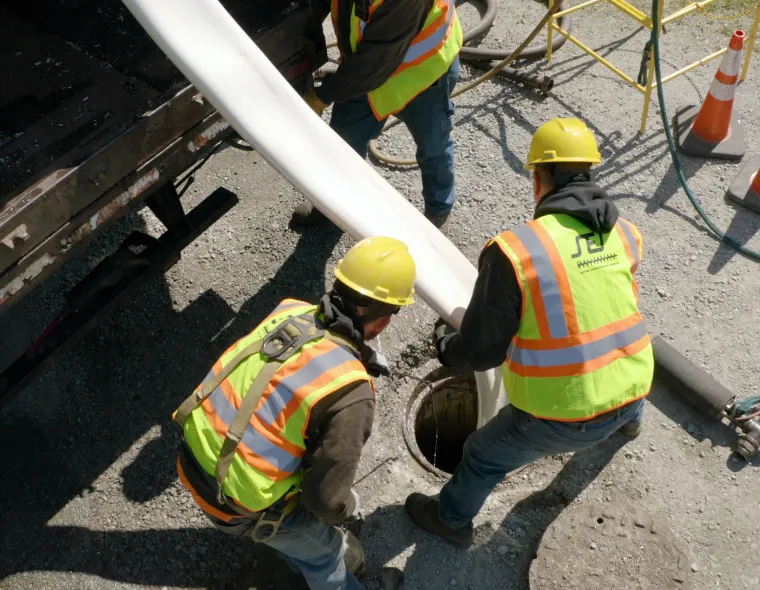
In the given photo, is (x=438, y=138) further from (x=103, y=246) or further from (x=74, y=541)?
(x=74, y=541)

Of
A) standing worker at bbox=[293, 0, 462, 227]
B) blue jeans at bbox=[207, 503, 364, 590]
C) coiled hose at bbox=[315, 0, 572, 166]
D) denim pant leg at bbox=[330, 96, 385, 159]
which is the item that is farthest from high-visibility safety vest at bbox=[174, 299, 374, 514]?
coiled hose at bbox=[315, 0, 572, 166]

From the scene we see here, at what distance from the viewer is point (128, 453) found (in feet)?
12.1

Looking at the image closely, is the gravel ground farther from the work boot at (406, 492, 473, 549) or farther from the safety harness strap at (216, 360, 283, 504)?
the safety harness strap at (216, 360, 283, 504)

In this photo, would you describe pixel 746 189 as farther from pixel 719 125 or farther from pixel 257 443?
pixel 257 443

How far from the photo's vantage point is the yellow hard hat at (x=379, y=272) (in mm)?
2355

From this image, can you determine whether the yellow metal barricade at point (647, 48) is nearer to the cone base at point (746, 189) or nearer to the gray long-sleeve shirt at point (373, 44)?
the cone base at point (746, 189)

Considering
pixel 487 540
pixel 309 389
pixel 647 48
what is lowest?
pixel 487 540

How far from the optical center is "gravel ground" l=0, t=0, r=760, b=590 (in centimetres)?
330

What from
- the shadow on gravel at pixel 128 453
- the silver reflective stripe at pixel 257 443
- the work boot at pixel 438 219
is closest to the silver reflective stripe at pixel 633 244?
the silver reflective stripe at pixel 257 443

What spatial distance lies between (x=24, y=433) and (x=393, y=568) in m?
2.18

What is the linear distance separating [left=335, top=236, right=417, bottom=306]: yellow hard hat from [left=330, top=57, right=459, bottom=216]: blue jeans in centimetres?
164

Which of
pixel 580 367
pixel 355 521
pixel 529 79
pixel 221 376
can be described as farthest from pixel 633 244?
pixel 529 79

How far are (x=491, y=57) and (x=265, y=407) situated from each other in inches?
169

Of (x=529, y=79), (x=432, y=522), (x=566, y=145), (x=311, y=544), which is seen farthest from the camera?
(x=529, y=79)
